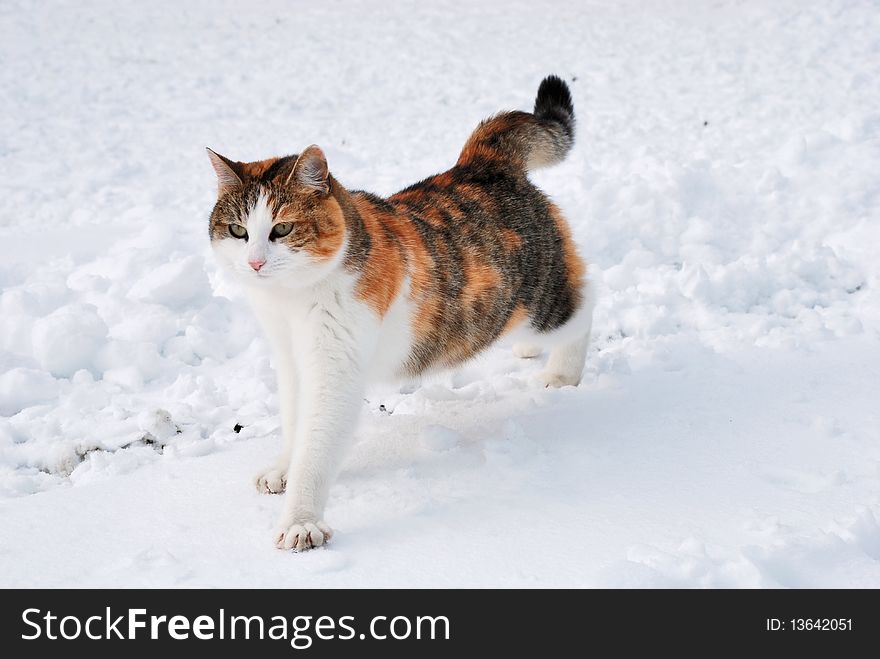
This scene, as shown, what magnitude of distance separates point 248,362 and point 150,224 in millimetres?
1615

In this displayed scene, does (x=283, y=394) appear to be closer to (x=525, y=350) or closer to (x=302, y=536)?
(x=302, y=536)

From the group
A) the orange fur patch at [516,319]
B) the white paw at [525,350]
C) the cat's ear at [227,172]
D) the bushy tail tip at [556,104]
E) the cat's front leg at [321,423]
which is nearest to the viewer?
the cat's front leg at [321,423]

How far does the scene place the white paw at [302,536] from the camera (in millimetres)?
2533

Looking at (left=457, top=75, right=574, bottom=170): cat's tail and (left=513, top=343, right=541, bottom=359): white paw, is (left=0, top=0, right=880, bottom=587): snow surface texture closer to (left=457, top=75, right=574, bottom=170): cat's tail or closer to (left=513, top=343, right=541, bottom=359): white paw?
(left=513, top=343, right=541, bottom=359): white paw

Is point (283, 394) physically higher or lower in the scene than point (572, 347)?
lower

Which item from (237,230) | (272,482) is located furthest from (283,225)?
(272,482)

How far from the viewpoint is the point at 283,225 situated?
270cm

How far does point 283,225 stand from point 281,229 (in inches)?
0.5

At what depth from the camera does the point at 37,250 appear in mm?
5043

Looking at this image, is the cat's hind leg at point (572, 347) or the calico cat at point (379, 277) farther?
the cat's hind leg at point (572, 347)

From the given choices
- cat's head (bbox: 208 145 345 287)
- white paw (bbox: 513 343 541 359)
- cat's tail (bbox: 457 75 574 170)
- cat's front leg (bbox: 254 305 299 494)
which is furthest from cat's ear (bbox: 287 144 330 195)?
white paw (bbox: 513 343 541 359)

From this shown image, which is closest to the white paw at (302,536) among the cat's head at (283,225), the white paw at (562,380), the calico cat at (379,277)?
the calico cat at (379,277)

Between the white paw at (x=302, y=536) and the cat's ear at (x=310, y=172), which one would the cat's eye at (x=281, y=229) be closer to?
the cat's ear at (x=310, y=172)
